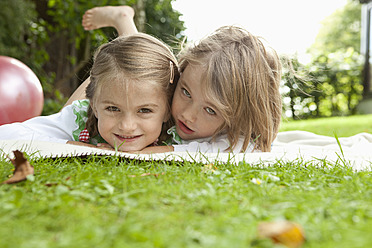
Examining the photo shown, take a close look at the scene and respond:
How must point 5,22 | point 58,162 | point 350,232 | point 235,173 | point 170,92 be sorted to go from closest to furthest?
point 350,232
point 235,173
point 58,162
point 170,92
point 5,22

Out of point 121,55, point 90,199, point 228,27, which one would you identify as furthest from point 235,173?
point 228,27

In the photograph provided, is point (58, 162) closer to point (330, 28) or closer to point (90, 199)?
point (90, 199)

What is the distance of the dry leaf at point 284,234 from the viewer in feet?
2.93

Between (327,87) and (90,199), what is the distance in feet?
40.2

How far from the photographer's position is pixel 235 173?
1682mm

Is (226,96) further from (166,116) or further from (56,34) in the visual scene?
(56,34)

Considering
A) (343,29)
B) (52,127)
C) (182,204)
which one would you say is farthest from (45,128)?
(343,29)

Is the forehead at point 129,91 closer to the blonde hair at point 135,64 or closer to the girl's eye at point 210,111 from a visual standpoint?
the blonde hair at point 135,64

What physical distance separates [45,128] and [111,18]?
1737 millimetres

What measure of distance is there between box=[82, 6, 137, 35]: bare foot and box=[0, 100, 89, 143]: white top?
1.20m

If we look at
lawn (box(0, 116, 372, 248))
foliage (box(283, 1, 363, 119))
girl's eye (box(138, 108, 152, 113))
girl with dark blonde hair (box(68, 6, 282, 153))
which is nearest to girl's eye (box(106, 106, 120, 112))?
girl's eye (box(138, 108, 152, 113))

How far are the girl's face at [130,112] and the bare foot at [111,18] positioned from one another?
1689 millimetres

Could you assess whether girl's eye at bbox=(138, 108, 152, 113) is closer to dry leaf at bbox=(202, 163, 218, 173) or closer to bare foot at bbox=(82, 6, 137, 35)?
dry leaf at bbox=(202, 163, 218, 173)

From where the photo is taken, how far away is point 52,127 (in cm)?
283
